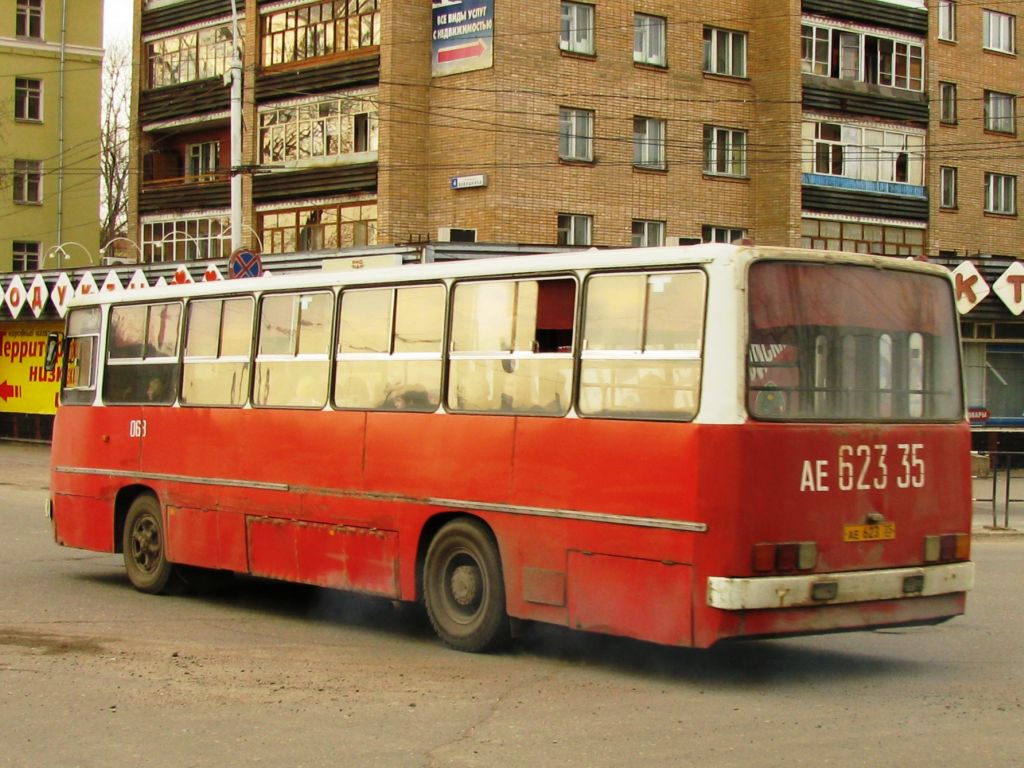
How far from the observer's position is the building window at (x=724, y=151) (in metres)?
44.6

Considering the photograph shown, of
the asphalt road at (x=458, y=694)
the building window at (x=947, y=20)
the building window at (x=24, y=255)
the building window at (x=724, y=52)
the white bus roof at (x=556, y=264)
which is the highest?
the building window at (x=947, y=20)

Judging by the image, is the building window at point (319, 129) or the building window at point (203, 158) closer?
the building window at point (319, 129)

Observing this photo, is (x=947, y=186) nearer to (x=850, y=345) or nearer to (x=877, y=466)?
A: (x=850, y=345)

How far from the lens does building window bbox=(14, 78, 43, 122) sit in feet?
210

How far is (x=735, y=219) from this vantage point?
45375mm

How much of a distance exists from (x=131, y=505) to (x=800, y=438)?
7381 mm

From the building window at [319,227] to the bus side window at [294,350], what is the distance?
28476 mm

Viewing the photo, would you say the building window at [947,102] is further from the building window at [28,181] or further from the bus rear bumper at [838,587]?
the bus rear bumper at [838,587]

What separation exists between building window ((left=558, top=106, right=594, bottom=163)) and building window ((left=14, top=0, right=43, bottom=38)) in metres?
31.5

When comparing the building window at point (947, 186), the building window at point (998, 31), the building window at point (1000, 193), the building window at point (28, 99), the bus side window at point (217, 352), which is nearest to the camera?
the bus side window at point (217, 352)

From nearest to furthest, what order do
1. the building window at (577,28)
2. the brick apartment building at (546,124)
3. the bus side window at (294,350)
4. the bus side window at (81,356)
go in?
the bus side window at (294,350), the bus side window at (81,356), the brick apartment building at (546,124), the building window at (577,28)

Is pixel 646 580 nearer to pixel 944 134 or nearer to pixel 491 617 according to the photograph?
pixel 491 617

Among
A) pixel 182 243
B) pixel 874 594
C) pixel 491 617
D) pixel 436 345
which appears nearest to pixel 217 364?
pixel 436 345

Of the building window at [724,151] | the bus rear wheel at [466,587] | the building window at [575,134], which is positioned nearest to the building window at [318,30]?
the building window at [575,134]
